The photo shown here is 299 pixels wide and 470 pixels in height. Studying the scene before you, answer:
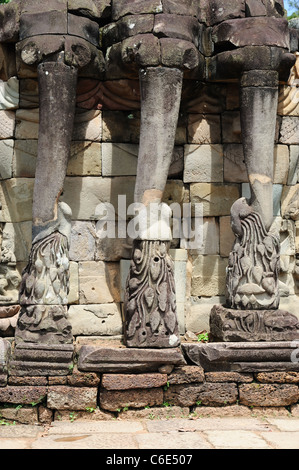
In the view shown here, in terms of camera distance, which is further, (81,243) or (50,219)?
(81,243)

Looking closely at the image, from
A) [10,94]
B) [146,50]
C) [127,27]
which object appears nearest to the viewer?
[146,50]

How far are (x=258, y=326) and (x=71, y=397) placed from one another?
5.93 ft

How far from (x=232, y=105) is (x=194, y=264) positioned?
173 centimetres

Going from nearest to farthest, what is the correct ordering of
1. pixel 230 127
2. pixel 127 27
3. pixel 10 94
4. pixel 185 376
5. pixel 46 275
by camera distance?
1. pixel 185 376
2. pixel 46 275
3. pixel 127 27
4. pixel 10 94
5. pixel 230 127

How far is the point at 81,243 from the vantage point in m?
6.95

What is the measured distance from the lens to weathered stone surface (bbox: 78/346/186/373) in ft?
19.1

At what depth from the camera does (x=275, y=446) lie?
4934 mm

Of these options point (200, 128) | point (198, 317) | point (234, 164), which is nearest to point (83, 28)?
point (200, 128)

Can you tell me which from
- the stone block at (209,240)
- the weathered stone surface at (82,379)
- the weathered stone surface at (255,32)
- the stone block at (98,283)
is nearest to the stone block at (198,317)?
the stone block at (209,240)

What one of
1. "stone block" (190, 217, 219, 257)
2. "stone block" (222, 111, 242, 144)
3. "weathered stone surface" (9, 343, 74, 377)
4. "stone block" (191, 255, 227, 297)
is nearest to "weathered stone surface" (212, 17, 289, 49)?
"stone block" (222, 111, 242, 144)

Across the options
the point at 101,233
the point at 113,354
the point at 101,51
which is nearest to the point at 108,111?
the point at 101,51

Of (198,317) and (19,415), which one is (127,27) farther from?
(19,415)

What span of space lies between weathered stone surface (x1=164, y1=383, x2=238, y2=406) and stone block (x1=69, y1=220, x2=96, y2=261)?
1740 millimetres

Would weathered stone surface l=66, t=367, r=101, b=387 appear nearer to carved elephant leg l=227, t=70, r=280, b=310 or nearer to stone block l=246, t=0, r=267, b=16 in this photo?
carved elephant leg l=227, t=70, r=280, b=310
